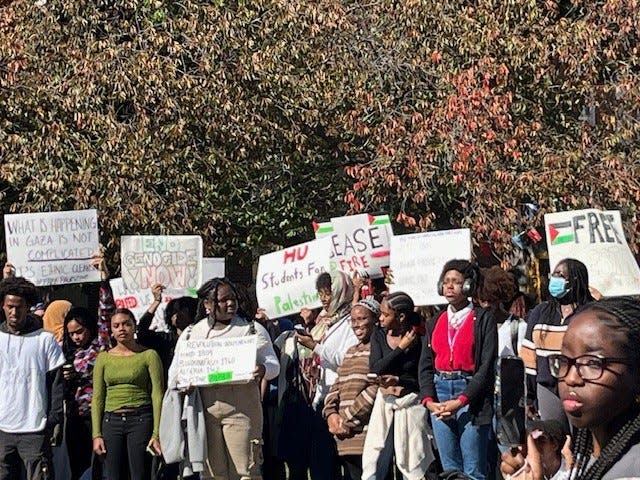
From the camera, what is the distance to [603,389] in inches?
119

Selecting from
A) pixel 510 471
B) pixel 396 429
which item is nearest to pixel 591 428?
pixel 510 471

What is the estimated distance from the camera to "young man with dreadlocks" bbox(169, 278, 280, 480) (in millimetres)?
9852

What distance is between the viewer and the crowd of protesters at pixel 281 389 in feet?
30.6

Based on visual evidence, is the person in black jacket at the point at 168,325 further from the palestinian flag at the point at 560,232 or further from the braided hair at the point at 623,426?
the braided hair at the point at 623,426

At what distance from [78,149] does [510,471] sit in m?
12.2

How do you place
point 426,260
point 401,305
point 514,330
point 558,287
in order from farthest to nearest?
point 426,260
point 514,330
point 401,305
point 558,287

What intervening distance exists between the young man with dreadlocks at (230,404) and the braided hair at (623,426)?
6.74 meters

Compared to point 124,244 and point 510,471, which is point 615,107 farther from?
point 510,471

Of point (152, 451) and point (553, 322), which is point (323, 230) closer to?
point (152, 451)

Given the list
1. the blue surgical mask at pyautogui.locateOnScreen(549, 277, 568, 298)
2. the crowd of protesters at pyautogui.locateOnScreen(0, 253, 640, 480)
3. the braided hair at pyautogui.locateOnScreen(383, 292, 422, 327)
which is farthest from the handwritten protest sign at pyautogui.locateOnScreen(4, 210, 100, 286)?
the blue surgical mask at pyautogui.locateOnScreen(549, 277, 568, 298)

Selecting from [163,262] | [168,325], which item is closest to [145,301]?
[163,262]

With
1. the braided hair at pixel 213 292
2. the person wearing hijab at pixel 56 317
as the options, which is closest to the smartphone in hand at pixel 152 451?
the braided hair at pixel 213 292

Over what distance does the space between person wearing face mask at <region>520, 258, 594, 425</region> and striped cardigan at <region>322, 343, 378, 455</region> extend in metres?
1.53

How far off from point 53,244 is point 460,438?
4.52 meters
